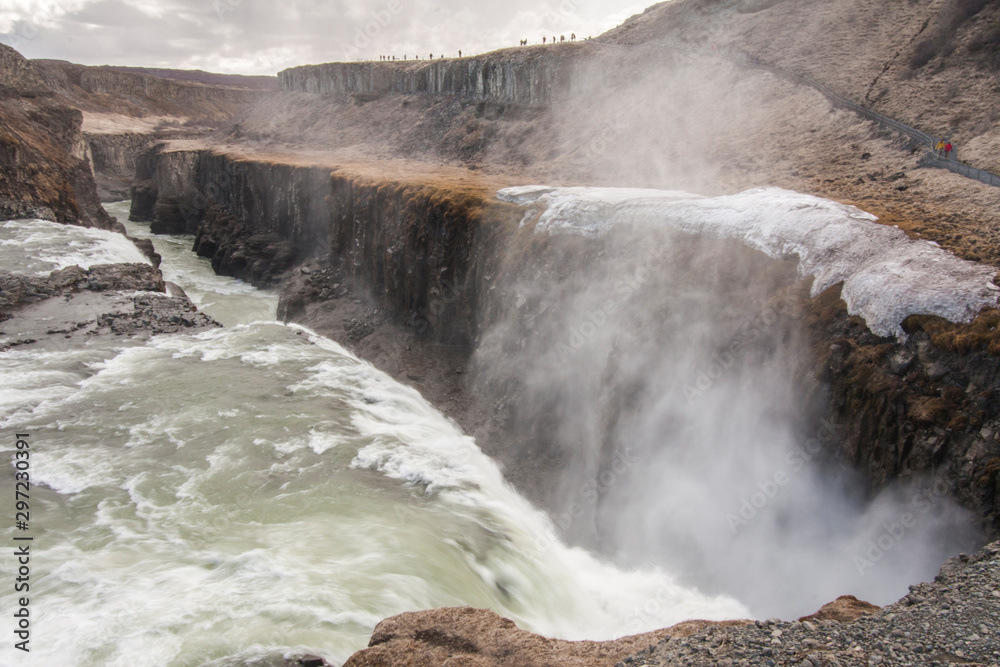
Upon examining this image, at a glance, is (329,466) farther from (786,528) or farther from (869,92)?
(869,92)

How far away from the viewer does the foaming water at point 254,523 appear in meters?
9.24

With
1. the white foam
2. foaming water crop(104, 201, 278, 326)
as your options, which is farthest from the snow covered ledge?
the white foam

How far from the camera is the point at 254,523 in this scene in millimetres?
12617

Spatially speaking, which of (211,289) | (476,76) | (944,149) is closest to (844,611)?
(944,149)

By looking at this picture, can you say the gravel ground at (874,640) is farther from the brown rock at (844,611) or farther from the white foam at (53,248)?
the white foam at (53,248)

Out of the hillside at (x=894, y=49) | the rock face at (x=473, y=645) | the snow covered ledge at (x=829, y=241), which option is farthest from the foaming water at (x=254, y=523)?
the hillside at (x=894, y=49)

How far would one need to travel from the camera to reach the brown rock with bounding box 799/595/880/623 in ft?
26.1

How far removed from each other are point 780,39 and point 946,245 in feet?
105

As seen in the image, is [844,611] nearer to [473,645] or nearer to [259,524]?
[473,645]

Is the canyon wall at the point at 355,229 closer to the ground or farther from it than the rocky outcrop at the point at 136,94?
closer to the ground

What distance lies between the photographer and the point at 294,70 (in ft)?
257

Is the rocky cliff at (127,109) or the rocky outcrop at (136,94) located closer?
the rocky cliff at (127,109)

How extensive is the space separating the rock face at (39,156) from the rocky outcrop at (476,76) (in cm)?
2986

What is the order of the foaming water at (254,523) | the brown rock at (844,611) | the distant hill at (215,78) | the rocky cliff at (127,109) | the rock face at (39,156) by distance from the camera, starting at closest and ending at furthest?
the brown rock at (844,611) < the foaming water at (254,523) < the rock face at (39,156) < the rocky cliff at (127,109) < the distant hill at (215,78)
